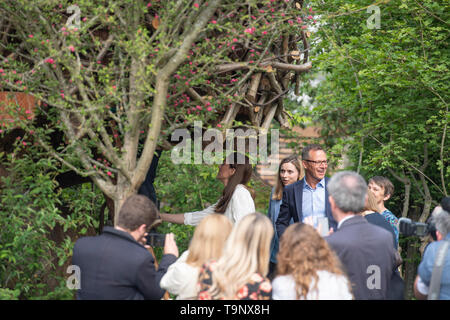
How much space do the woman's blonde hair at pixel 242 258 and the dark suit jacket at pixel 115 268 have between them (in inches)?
19.3

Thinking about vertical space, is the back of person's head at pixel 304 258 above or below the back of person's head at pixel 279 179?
below

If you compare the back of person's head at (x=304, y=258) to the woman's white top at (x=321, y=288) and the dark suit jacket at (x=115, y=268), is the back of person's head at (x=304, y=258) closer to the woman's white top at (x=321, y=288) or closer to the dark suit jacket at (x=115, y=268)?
the woman's white top at (x=321, y=288)

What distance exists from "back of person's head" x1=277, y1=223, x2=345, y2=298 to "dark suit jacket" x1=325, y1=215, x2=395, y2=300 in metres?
0.17

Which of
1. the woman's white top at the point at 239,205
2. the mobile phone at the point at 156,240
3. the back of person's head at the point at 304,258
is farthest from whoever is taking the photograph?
the woman's white top at the point at 239,205

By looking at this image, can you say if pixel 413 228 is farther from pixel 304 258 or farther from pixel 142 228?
pixel 142 228

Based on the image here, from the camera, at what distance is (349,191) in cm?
331

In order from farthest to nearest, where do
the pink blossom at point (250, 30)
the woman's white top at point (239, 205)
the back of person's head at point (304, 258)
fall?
1. the woman's white top at point (239, 205)
2. the pink blossom at point (250, 30)
3. the back of person's head at point (304, 258)

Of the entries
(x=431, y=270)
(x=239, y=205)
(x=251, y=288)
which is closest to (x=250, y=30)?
(x=239, y=205)

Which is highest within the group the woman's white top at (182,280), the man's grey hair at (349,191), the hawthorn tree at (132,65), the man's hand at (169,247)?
the hawthorn tree at (132,65)

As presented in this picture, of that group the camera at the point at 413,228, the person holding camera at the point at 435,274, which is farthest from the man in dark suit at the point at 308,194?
the person holding camera at the point at 435,274

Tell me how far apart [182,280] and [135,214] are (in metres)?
0.50

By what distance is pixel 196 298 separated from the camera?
3.32 m

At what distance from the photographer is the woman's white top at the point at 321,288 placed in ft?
9.86

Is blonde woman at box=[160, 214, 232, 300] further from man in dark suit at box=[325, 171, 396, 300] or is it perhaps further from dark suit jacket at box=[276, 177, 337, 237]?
dark suit jacket at box=[276, 177, 337, 237]
